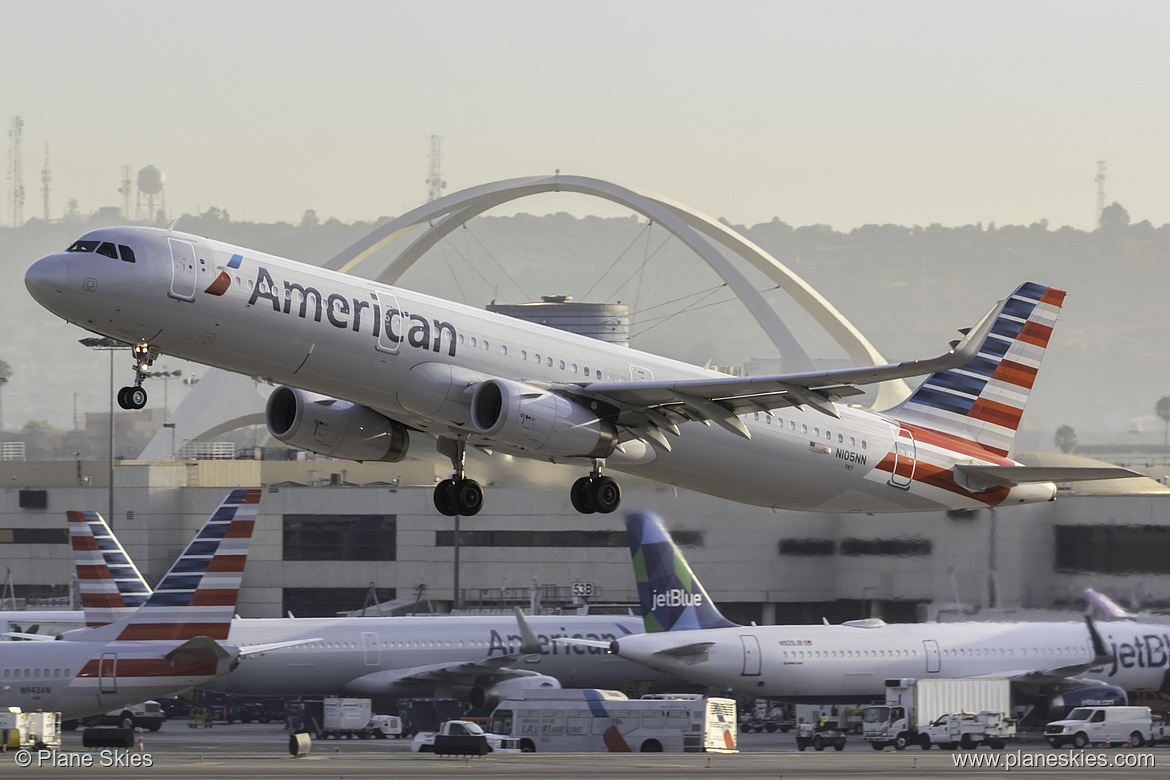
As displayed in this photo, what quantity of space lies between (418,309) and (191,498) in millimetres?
51913

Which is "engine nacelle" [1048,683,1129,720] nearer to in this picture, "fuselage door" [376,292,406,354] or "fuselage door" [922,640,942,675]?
"fuselage door" [922,640,942,675]

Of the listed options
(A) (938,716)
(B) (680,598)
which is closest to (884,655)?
(A) (938,716)

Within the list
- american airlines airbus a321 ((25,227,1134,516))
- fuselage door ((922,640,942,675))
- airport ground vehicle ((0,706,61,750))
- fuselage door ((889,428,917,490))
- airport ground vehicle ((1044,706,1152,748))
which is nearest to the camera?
american airlines airbus a321 ((25,227,1134,516))

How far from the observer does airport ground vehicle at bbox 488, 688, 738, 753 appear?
139 ft

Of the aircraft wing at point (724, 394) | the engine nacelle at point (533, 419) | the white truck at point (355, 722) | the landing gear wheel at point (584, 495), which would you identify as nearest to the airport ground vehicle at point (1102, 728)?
the aircraft wing at point (724, 394)

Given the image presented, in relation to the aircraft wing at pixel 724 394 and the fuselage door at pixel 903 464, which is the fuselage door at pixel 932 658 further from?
the aircraft wing at pixel 724 394

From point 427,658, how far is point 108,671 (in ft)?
41.6

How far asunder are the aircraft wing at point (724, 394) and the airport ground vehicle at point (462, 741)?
563 inches

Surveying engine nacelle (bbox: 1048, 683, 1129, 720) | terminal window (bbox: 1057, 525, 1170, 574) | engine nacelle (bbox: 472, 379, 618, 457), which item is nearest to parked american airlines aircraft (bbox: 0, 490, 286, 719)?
engine nacelle (bbox: 472, 379, 618, 457)

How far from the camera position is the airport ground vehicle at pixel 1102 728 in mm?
44625

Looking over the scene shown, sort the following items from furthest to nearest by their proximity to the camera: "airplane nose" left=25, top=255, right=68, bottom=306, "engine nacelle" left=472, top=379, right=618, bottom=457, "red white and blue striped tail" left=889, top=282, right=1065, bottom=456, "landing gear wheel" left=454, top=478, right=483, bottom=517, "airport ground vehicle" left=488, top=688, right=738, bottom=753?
"airport ground vehicle" left=488, top=688, right=738, bottom=753 < "red white and blue striped tail" left=889, top=282, right=1065, bottom=456 < "landing gear wheel" left=454, top=478, right=483, bottom=517 < "engine nacelle" left=472, top=379, right=618, bottom=457 < "airplane nose" left=25, top=255, right=68, bottom=306

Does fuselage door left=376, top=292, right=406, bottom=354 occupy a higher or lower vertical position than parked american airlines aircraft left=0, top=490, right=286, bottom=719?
higher

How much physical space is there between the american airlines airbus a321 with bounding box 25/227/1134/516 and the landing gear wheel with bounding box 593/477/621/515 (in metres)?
0.03

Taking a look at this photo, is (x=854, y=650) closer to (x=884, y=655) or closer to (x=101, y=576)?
(x=884, y=655)
